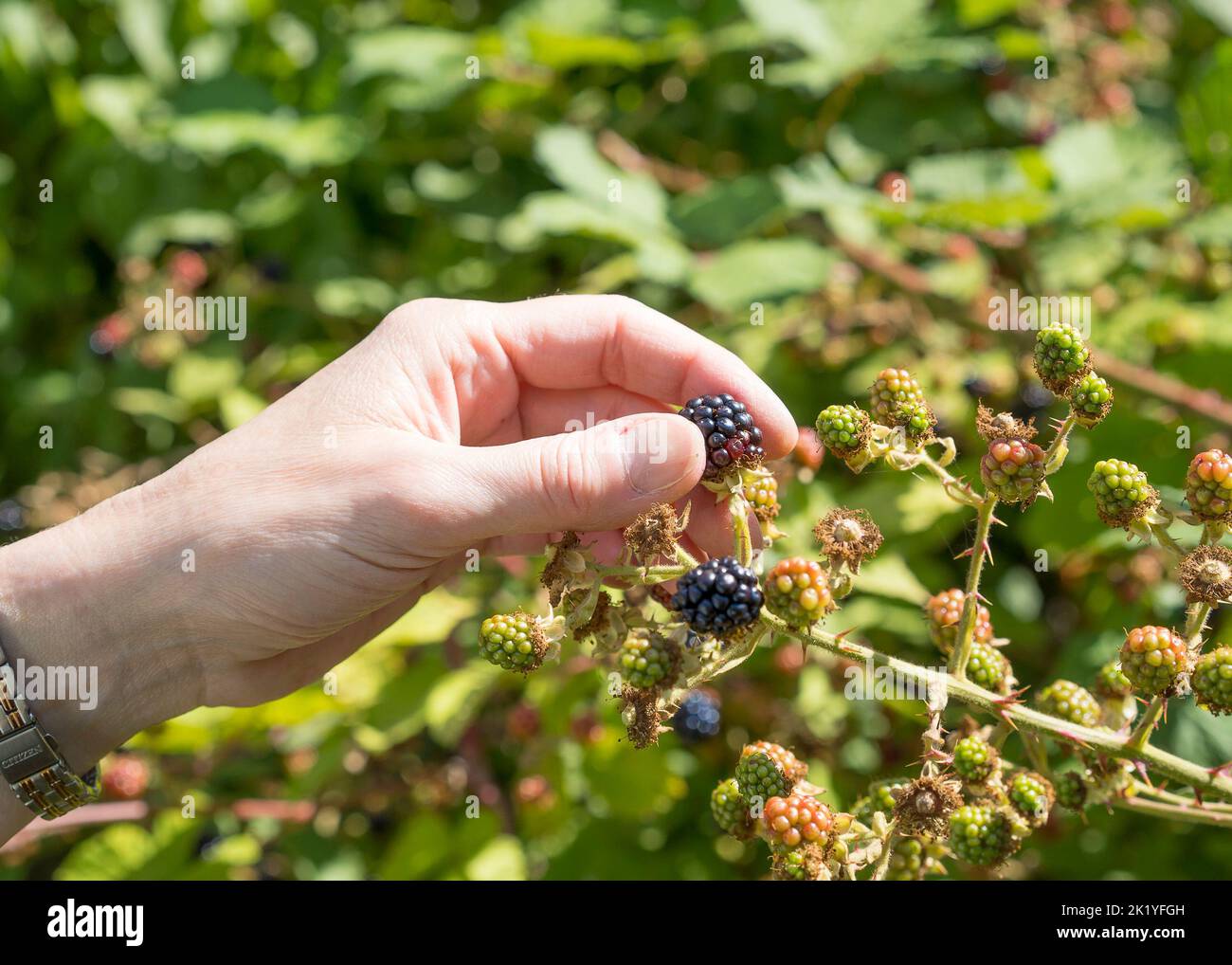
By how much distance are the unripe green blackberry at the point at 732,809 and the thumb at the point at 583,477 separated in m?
0.60

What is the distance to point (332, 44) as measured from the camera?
4.34 meters

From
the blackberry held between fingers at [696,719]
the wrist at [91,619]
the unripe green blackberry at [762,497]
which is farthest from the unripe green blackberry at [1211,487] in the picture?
the wrist at [91,619]

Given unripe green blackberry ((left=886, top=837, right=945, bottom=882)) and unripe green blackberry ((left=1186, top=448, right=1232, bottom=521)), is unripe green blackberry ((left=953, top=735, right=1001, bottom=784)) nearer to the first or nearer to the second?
unripe green blackberry ((left=886, top=837, right=945, bottom=882))

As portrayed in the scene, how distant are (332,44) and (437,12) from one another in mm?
556

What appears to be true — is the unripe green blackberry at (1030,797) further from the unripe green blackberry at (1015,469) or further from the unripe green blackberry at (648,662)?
the unripe green blackberry at (648,662)

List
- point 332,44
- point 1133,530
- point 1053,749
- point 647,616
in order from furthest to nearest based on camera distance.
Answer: point 332,44, point 1053,749, point 647,616, point 1133,530

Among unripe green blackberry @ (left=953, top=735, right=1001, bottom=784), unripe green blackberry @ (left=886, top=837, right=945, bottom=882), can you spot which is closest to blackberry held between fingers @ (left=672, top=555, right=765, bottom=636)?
unripe green blackberry @ (left=953, top=735, right=1001, bottom=784)

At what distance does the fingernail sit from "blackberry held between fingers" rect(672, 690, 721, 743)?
1084 mm

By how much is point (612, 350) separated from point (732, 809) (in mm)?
1379

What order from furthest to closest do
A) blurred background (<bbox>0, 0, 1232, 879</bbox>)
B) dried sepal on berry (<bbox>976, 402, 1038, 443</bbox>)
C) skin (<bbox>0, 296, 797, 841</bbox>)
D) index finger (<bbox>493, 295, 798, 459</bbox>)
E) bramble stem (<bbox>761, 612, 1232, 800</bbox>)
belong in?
blurred background (<bbox>0, 0, 1232, 879</bbox>) → index finger (<bbox>493, 295, 798, 459</bbox>) → skin (<bbox>0, 296, 797, 841</bbox>) → dried sepal on berry (<bbox>976, 402, 1038, 443</bbox>) → bramble stem (<bbox>761, 612, 1232, 800</bbox>)

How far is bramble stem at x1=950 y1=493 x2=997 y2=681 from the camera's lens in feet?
6.03

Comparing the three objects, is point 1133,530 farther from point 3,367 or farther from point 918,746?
point 3,367

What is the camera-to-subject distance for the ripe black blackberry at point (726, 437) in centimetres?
202
